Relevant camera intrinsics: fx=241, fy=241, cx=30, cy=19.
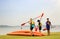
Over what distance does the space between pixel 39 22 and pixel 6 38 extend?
2723mm

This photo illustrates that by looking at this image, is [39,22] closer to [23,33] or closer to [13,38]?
[23,33]

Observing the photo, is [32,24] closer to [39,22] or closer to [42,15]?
[39,22]

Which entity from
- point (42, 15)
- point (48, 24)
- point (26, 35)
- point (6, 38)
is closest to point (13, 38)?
point (6, 38)

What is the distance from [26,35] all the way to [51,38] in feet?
6.18

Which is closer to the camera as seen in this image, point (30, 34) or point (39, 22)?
point (30, 34)

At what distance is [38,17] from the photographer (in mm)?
13570

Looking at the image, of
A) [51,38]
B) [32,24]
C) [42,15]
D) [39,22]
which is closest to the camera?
[51,38]

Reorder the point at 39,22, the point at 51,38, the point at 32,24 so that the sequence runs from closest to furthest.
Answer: the point at 51,38 < the point at 32,24 < the point at 39,22

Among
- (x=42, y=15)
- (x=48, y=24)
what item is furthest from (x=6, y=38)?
(x=42, y=15)

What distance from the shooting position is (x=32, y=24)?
1146 cm

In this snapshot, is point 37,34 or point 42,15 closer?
point 37,34

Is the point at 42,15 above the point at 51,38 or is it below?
above

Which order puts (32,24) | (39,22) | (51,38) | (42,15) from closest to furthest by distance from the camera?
(51,38), (32,24), (39,22), (42,15)

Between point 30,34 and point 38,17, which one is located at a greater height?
point 38,17
